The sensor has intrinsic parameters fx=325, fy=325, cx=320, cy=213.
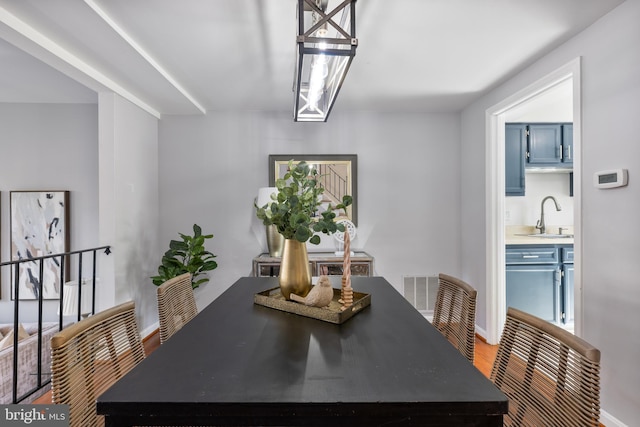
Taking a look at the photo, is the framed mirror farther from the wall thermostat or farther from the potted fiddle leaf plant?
the potted fiddle leaf plant

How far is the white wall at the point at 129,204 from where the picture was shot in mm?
2871

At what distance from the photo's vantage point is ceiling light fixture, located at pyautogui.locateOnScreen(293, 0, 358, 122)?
1260mm

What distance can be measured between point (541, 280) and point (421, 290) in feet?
3.87

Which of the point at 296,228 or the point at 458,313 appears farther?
the point at 458,313

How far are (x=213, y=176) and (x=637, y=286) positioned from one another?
11.8ft

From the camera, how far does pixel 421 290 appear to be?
12.2 ft

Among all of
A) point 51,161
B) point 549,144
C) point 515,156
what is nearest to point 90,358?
point 51,161

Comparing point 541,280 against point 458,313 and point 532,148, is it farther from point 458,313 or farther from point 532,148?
point 458,313

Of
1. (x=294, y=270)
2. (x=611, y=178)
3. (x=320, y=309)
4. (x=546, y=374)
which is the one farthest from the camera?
(x=611, y=178)

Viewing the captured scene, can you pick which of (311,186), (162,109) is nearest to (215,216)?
(162,109)

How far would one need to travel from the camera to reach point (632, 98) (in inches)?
70.0

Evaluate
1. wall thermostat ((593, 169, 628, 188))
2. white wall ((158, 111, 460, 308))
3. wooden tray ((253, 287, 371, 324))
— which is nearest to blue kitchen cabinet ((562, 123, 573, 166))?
white wall ((158, 111, 460, 308))

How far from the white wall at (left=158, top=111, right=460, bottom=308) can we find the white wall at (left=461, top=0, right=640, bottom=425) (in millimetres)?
1659

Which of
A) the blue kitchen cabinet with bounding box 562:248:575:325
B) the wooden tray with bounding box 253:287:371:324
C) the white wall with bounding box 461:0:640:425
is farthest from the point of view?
the blue kitchen cabinet with bounding box 562:248:575:325
